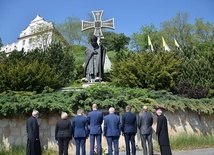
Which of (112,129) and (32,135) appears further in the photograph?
(112,129)

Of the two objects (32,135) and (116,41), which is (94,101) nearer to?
(32,135)

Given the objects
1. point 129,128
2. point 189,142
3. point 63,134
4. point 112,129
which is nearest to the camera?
point 63,134

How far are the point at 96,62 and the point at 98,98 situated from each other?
550cm

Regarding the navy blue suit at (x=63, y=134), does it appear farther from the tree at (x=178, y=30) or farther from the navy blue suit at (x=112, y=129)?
the tree at (x=178, y=30)

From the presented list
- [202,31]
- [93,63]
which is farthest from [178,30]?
→ [93,63]

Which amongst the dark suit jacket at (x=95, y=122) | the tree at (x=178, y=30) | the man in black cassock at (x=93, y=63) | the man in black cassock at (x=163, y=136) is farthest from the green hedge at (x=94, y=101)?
the tree at (x=178, y=30)

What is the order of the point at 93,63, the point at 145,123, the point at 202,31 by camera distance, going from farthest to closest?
the point at 202,31, the point at 93,63, the point at 145,123

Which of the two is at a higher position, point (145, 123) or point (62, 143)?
point (145, 123)

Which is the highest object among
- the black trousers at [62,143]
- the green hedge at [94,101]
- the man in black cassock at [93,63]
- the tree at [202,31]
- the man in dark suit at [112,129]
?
the tree at [202,31]

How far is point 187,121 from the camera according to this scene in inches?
477

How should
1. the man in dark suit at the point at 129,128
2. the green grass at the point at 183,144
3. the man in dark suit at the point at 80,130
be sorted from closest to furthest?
1. the man in dark suit at the point at 80,130
2. the man in dark suit at the point at 129,128
3. the green grass at the point at 183,144

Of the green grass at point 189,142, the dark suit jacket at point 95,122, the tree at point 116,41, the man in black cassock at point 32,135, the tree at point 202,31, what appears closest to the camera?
the man in black cassock at point 32,135

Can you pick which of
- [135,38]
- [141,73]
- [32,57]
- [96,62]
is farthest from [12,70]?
[135,38]

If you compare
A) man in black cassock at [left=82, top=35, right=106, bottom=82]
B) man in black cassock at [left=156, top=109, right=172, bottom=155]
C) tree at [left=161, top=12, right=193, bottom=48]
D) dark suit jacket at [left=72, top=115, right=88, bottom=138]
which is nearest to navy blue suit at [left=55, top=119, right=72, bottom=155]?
dark suit jacket at [left=72, top=115, right=88, bottom=138]
